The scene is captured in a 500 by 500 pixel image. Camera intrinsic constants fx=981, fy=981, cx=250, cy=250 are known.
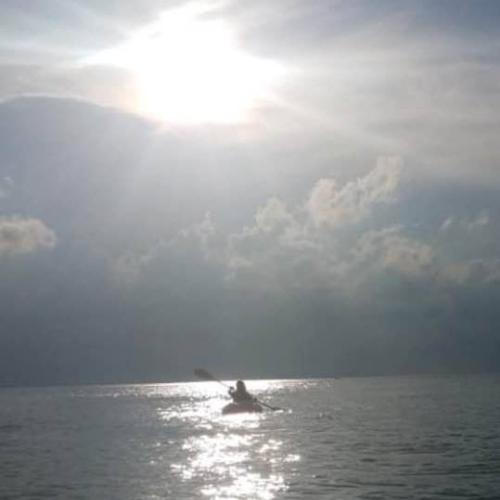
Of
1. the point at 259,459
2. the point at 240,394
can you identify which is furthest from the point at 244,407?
the point at 259,459

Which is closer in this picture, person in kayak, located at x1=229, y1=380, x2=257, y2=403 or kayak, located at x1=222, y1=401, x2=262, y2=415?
person in kayak, located at x1=229, y1=380, x2=257, y2=403

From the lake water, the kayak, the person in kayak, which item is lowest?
the lake water

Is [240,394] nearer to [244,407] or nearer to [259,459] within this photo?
[244,407]

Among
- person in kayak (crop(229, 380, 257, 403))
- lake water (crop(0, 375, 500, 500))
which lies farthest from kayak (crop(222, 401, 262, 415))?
lake water (crop(0, 375, 500, 500))

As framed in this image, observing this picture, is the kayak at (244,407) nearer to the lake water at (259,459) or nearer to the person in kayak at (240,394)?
the person in kayak at (240,394)

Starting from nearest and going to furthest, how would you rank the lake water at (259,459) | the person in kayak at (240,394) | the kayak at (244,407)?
the lake water at (259,459), the person in kayak at (240,394), the kayak at (244,407)

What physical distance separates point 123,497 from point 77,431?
5462cm

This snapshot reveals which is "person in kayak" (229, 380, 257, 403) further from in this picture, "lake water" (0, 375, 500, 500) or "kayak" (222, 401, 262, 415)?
"lake water" (0, 375, 500, 500)

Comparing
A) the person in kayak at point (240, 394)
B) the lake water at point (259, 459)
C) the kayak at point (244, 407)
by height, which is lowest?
the lake water at point (259, 459)

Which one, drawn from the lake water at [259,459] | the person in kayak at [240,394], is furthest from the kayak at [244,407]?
the lake water at [259,459]

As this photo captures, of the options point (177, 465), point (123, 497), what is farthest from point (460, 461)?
point (123, 497)

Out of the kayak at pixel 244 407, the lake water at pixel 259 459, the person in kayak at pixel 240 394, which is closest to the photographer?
the lake water at pixel 259 459

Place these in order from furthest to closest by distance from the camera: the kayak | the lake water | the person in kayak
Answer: the kayak → the person in kayak → the lake water

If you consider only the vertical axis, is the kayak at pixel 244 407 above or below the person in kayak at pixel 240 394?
below
